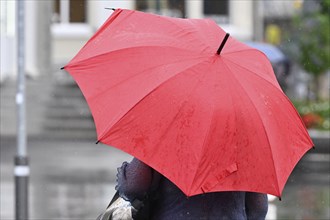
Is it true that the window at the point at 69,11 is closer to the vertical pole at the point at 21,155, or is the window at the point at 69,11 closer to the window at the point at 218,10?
the window at the point at 218,10

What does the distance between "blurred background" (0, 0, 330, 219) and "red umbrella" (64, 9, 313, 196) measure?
6540 millimetres

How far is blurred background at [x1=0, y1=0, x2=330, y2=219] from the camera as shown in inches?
470

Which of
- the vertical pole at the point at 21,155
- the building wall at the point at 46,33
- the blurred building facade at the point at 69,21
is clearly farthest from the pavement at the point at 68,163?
the vertical pole at the point at 21,155

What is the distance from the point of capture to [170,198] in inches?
153

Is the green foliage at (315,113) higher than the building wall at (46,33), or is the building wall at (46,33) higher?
the building wall at (46,33)

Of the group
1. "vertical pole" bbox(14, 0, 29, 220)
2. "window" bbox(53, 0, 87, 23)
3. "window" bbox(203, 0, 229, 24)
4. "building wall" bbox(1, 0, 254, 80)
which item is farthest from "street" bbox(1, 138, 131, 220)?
"window" bbox(203, 0, 229, 24)

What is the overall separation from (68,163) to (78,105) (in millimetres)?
4450

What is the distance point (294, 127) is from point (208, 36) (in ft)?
1.65

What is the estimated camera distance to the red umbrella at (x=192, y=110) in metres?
3.71

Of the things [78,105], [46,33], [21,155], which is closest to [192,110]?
[21,155]

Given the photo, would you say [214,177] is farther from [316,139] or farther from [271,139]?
[316,139]

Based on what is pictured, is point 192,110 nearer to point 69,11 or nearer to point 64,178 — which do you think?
point 64,178

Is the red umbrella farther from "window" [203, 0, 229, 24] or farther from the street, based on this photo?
"window" [203, 0, 229, 24]

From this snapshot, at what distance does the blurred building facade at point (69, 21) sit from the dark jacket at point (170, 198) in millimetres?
15808
